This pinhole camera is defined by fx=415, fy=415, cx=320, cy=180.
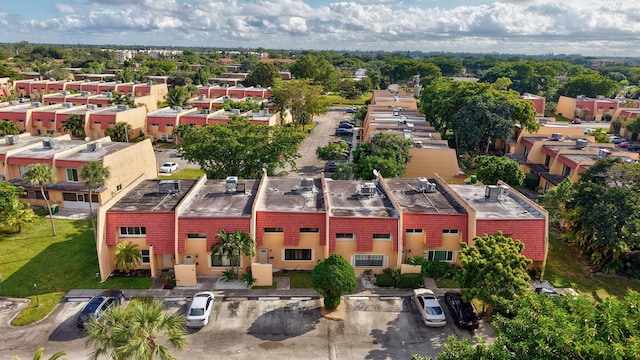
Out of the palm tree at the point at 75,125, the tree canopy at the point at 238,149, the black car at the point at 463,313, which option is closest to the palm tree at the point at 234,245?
the black car at the point at 463,313

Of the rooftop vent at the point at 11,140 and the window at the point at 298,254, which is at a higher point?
the rooftop vent at the point at 11,140

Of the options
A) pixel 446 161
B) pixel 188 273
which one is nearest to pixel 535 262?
pixel 446 161

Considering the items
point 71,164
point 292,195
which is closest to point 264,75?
point 71,164

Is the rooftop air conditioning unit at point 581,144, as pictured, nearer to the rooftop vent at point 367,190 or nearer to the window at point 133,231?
the rooftop vent at point 367,190

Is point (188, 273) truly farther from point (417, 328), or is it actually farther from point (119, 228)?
point (417, 328)

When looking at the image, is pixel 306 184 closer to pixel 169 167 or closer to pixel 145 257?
pixel 145 257
